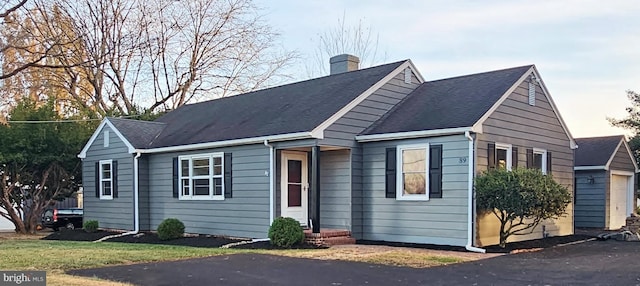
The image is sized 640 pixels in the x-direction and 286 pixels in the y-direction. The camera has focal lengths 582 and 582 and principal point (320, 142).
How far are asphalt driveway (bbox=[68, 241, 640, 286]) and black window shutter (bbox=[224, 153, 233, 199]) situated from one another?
4062mm

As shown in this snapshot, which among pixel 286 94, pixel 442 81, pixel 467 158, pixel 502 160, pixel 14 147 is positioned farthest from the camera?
pixel 14 147

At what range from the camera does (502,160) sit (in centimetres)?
1312

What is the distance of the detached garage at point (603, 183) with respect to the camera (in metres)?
18.7

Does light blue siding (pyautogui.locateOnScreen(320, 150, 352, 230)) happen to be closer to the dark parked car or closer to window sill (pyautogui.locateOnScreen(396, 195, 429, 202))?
window sill (pyautogui.locateOnScreen(396, 195, 429, 202))

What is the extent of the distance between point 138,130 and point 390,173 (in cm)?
898

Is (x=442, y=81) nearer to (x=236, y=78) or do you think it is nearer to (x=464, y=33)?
(x=464, y=33)

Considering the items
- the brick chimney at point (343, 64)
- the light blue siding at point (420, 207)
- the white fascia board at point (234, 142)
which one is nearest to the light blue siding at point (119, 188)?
the white fascia board at point (234, 142)

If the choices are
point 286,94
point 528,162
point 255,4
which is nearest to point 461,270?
point 528,162

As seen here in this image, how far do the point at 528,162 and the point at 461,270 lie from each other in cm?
578

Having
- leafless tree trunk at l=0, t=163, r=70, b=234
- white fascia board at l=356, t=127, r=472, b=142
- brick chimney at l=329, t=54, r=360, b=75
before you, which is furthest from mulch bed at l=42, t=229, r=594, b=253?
brick chimney at l=329, t=54, r=360, b=75

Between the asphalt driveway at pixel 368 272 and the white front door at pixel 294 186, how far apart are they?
11.5 feet

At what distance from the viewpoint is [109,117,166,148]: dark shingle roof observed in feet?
57.2

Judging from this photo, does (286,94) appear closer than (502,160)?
No
